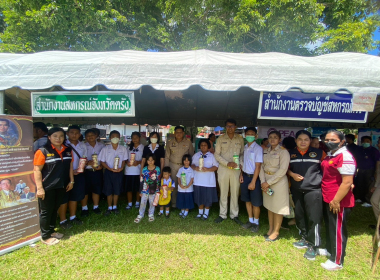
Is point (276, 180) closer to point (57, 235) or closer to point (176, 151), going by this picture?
point (176, 151)

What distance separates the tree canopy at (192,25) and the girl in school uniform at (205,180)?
622 cm

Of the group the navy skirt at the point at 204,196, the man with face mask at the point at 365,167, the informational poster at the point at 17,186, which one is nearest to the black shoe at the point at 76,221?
the informational poster at the point at 17,186

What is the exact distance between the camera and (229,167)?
376 centimetres

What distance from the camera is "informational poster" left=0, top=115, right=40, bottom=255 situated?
2.78 m

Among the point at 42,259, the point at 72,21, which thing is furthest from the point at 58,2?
the point at 42,259

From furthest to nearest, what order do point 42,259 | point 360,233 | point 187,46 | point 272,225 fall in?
1. point 187,46
2. point 360,233
3. point 272,225
4. point 42,259

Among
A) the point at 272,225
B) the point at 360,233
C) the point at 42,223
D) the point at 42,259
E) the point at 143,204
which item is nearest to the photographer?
the point at 42,259

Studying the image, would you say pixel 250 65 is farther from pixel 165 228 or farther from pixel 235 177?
pixel 165 228

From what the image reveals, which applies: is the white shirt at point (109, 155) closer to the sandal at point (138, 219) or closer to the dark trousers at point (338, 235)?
the sandal at point (138, 219)

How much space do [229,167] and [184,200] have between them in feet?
3.94

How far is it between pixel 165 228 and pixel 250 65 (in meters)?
3.11

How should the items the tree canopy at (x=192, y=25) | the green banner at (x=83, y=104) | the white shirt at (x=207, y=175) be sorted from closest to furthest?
1. the green banner at (x=83, y=104)
2. the white shirt at (x=207, y=175)
3. the tree canopy at (x=192, y=25)

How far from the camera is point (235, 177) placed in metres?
3.79

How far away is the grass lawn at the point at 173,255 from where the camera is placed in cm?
255
